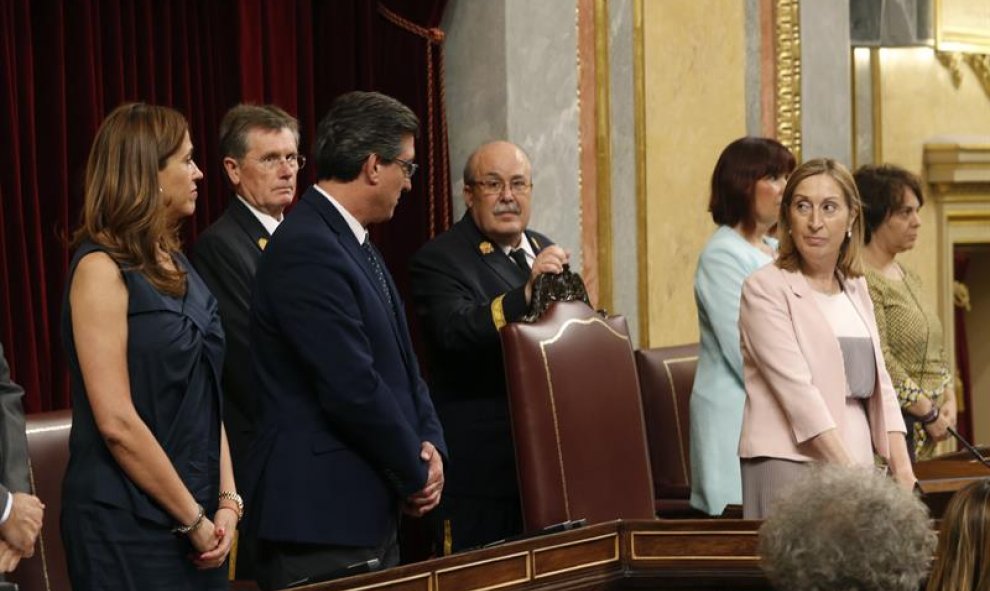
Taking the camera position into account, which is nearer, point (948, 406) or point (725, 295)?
point (725, 295)

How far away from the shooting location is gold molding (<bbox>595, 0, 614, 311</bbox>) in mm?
6023

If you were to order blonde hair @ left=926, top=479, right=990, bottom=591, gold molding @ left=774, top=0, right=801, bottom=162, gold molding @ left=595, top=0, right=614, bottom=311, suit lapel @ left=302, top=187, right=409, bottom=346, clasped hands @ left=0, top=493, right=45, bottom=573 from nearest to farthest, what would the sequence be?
blonde hair @ left=926, top=479, right=990, bottom=591, clasped hands @ left=0, top=493, right=45, bottom=573, suit lapel @ left=302, top=187, right=409, bottom=346, gold molding @ left=595, top=0, right=614, bottom=311, gold molding @ left=774, top=0, right=801, bottom=162

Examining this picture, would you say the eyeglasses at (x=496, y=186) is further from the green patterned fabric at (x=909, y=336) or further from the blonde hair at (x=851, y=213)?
the green patterned fabric at (x=909, y=336)

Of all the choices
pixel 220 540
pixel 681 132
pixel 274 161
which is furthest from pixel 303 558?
pixel 681 132

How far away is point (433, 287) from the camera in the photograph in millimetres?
→ 4379

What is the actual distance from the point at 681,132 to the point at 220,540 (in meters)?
3.45

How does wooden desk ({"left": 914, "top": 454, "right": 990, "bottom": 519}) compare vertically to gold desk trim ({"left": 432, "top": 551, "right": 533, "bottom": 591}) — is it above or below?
below

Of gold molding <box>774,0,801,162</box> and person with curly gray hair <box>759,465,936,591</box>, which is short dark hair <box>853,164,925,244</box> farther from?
person with curly gray hair <box>759,465,936,591</box>

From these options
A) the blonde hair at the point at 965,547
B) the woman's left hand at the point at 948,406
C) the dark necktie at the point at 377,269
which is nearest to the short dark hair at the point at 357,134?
the dark necktie at the point at 377,269

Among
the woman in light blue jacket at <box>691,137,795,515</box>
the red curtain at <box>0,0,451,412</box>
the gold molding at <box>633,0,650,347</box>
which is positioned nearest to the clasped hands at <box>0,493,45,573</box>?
the red curtain at <box>0,0,451,412</box>

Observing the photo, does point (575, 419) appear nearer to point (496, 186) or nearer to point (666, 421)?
point (496, 186)

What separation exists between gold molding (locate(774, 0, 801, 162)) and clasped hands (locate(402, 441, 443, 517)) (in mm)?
3497

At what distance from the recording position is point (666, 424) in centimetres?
537

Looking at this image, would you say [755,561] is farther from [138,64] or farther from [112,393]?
[138,64]
